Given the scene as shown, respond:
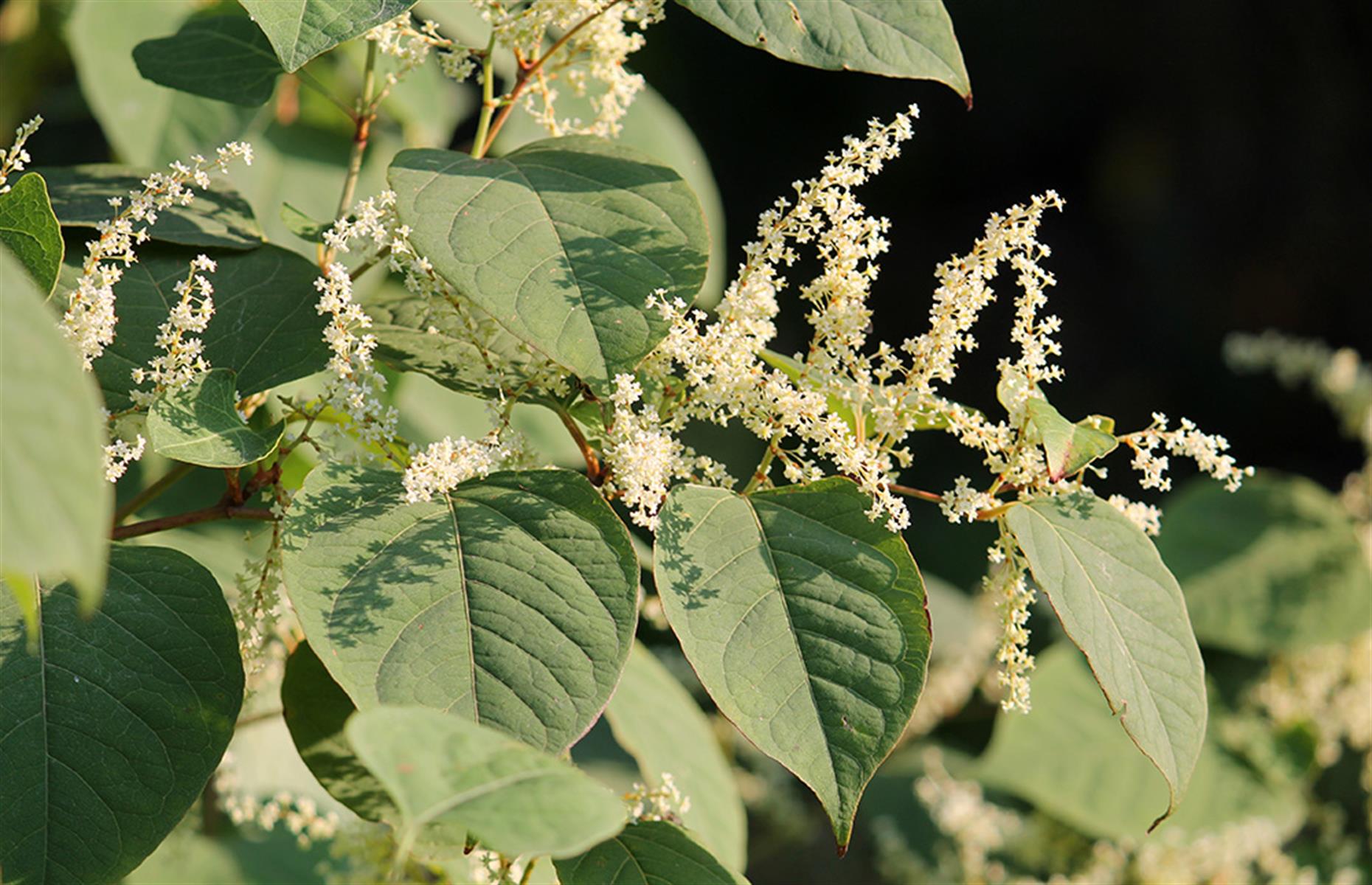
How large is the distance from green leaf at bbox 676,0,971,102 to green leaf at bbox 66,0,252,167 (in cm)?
79

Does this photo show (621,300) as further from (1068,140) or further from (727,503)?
(1068,140)

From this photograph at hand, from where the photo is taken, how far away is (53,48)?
5.86ft

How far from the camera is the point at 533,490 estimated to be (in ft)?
2.27

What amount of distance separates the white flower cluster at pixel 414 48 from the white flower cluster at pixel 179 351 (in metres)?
0.21

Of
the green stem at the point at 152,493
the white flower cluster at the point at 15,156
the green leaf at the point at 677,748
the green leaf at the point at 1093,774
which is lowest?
the green leaf at the point at 1093,774

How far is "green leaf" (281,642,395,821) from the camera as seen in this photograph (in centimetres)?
77

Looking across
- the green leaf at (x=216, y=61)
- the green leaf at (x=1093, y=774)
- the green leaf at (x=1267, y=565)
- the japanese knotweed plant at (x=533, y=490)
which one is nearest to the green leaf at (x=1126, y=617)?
the japanese knotweed plant at (x=533, y=490)

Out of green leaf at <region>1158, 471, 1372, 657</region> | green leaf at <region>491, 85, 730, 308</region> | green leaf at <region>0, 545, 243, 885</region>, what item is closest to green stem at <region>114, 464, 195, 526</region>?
green leaf at <region>0, 545, 243, 885</region>

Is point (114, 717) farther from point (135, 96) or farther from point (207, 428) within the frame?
point (135, 96)

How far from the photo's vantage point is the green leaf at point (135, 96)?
1.35 meters

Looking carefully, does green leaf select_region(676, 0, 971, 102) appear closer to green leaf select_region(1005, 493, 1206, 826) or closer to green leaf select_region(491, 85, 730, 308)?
green leaf select_region(1005, 493, 1206, 826)

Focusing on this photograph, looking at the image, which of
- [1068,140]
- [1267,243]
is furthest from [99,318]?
[1068,140]

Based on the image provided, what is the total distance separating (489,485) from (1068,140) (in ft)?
13.1

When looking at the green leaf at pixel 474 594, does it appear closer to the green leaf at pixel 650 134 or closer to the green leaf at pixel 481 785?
the green leaf at pixel 481 785
